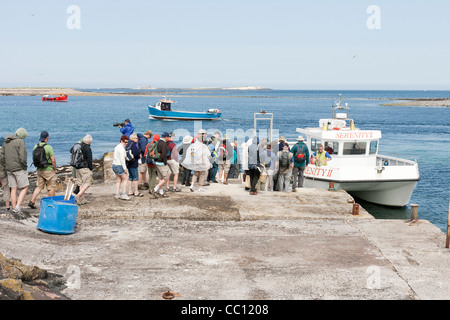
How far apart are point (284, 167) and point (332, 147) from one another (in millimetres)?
5834

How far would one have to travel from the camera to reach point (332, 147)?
17969mm

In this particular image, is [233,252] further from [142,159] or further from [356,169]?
[356,169]

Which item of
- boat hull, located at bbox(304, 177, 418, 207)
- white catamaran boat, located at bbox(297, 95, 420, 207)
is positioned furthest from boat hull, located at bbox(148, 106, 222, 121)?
white catamaran boat, located at bbox(297, 95, 420, 207)

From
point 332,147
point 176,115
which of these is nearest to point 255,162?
point 332,147

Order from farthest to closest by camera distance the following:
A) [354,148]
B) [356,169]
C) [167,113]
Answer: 1. [167,113]
2. [354,148]
3. [356,169]

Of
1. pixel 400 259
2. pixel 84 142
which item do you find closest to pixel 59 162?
pixel 84 142

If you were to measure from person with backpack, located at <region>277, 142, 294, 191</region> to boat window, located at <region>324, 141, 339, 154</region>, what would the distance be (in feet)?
17.8

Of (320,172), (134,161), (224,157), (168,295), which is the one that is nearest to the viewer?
(168,295)

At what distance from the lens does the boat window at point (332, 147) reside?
58.4ft

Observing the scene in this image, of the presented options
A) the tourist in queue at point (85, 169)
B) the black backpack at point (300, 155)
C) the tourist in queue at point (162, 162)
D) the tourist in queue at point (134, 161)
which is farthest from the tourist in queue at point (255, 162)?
the tourist in queue at point (85, 169)

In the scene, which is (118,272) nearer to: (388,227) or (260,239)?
(260,239)

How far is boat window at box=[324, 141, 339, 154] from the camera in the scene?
17.8 m

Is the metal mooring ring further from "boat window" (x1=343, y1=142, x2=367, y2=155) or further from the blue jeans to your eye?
"boat window" (x1=343, y1=142, x2=367, y2=155)

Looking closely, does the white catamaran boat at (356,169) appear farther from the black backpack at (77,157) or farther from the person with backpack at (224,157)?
the black backpack at (77,157)
